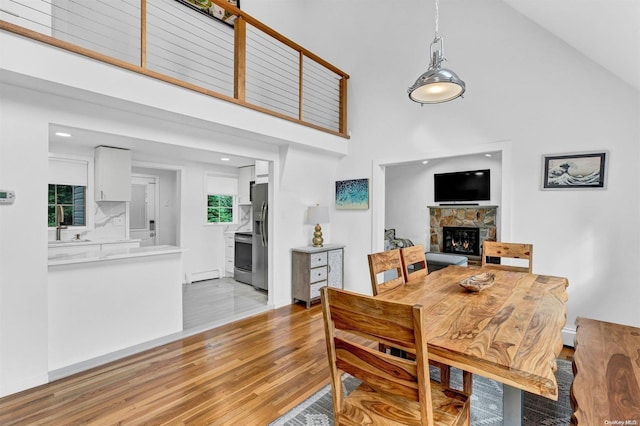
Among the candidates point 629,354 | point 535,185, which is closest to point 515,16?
point 535,185

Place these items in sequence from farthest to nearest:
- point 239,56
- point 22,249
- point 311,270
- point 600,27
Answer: point 311,270
point 239,56
point 22,249
point 600,27

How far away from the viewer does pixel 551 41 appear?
2.90 meters

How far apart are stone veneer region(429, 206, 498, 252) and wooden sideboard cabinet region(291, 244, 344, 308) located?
4188mm

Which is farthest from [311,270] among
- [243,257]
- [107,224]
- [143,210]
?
[143,210]

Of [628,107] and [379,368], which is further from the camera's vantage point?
[628,107]

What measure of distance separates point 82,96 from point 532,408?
388cm

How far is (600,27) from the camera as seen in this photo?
205cm

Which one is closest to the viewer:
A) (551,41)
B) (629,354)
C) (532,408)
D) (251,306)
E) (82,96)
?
(629,354)

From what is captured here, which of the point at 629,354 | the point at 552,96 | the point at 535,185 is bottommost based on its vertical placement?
the point at 629,354

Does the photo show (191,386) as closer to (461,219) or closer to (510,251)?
(510,251)

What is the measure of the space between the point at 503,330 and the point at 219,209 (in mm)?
5474

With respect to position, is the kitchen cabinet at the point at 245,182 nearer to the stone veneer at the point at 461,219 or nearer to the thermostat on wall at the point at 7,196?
the thermostat on wall at the point at 7,196

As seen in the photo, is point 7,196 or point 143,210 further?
point 143,210

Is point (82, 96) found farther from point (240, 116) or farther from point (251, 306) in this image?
point (251, 306)
